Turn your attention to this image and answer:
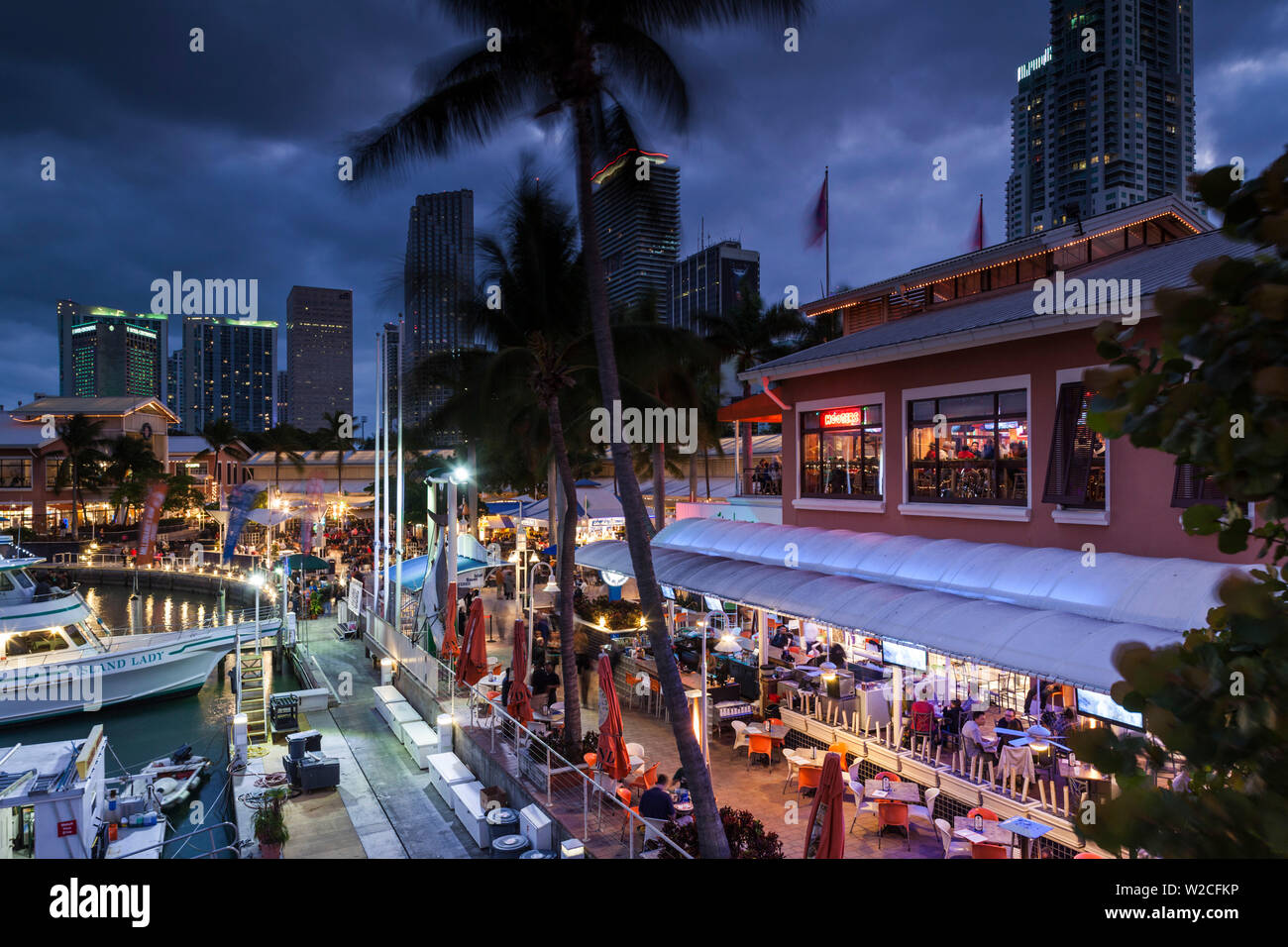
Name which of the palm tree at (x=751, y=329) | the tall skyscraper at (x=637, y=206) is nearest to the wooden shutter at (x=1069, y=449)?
the tall skyscraper at (x=637, y=206)

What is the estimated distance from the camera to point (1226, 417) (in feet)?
5.40

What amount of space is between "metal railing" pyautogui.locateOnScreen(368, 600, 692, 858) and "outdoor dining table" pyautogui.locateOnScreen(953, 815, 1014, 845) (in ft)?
12.9

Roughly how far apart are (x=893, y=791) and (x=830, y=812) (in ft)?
13.1

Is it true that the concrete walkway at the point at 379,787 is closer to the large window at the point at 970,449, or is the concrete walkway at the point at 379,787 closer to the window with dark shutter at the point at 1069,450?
the large window at the point at 970,449

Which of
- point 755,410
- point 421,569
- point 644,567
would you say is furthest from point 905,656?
point 421,569

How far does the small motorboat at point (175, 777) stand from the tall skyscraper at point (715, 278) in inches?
1004

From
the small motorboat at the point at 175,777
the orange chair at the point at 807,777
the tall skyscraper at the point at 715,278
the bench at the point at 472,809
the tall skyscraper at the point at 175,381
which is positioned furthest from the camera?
the tall skyscraper at the point at 175,381

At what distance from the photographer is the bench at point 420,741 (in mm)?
15930

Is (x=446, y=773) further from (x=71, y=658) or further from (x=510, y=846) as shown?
(x=71, y=658)

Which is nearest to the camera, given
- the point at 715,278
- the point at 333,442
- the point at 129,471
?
the point at 715,278

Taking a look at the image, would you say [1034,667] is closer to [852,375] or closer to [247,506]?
[852,375]

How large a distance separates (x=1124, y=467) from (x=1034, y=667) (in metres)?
4.19

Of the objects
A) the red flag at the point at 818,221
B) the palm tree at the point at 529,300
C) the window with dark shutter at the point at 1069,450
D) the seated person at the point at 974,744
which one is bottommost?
the seated person at the point at 974,744

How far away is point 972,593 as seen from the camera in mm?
11844
